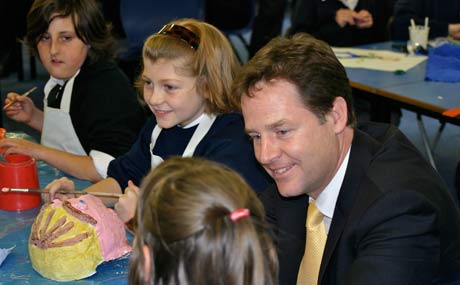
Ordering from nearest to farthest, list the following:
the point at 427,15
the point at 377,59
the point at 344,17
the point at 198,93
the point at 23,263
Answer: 1. the point at 23,263
2. the point at 198,93
3. the point at 377,59
4. the point at 344,17
5. the point at 427,15

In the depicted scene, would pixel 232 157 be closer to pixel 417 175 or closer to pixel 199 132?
pixel 199 132

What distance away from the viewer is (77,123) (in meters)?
2.72

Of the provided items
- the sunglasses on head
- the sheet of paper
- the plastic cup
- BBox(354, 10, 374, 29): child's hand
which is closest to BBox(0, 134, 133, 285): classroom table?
the sunglasses on head

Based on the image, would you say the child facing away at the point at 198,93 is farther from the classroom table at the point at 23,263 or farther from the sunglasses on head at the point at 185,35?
the classroom table at the point at 23,263

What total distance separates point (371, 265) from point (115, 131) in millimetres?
1392

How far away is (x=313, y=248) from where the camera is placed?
1.73 metres

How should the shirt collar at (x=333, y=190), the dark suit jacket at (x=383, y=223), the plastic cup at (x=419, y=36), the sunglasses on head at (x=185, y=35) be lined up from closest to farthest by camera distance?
1. the dark suit jacket at (x=383, y=223)
2. the shirt collar at (x=333, y=190)
3. the sunglasses on head at (x=185, y=35)
4. the plastic cup at (x=419, y=36)

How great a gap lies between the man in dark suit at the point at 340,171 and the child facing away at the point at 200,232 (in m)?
0.37

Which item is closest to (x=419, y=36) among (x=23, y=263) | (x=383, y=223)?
(x=383, y=223)

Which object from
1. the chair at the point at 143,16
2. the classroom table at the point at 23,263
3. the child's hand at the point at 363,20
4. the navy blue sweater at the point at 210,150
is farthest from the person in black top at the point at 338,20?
the classroom table at the point at 23,263

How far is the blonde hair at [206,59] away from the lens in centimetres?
214

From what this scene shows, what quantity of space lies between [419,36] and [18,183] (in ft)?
8.18

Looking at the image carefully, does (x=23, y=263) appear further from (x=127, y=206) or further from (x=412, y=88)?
(x=412, y=88)

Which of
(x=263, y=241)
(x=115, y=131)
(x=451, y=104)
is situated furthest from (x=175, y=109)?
(x=451, y=104)
